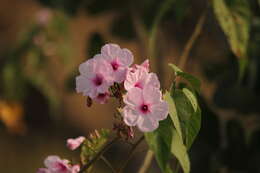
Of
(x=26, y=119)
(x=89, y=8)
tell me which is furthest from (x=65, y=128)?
(x=89, y=8)

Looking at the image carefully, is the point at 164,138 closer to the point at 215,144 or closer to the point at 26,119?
the point at 215,144

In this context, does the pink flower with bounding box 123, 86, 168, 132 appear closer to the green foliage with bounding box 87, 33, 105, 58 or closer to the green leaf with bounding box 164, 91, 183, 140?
the green leaf with bounding box 164, 91, 183, 140

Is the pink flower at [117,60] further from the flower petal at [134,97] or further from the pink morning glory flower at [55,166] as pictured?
the pink morning glory flower at [55,166]

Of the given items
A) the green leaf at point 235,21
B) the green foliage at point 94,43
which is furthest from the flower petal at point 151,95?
the green foliage at point 94,43

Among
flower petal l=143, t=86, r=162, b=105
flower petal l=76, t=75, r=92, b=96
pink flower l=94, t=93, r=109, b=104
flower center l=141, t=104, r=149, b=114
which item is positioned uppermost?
flower petal l=76, t=75, r=92, b=96

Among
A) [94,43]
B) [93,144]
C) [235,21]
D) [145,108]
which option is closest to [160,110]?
[145,108]

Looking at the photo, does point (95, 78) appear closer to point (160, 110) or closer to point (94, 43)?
point (160, 110)

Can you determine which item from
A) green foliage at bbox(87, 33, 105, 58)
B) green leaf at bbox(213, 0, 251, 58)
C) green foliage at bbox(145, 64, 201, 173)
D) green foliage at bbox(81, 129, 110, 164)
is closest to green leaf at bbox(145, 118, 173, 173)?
green foliage at bbox(145, 64, 201, 173)
